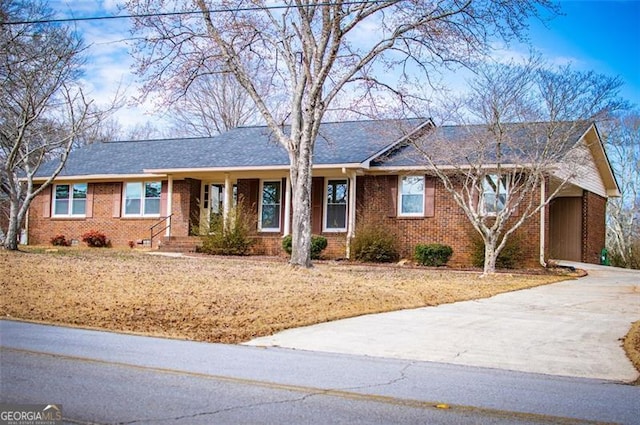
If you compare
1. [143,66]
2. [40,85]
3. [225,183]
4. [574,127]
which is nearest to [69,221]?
[225,183]

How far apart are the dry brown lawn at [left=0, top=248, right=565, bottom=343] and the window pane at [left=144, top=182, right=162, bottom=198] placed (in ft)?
34.3

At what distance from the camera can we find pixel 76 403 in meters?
5.70

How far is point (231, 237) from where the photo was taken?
25.3 m

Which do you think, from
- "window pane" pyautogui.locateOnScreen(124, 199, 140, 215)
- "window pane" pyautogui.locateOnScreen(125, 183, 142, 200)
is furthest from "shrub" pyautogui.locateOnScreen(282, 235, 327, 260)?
"window pane" pyautogui.locateOnScreen(125, 183, 142, 200)

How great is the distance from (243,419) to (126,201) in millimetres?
26137

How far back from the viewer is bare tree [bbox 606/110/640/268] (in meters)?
37.1

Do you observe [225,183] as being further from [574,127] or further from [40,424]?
[40,424]

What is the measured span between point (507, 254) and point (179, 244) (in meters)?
12.2

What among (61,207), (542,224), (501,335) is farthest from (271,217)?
(501,335)

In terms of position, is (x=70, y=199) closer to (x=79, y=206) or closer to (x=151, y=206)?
(x=79, y=206)

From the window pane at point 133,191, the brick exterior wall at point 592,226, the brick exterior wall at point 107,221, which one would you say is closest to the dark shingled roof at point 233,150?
the window pane at point 133,191

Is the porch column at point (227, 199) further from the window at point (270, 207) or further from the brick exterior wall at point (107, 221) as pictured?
the brick exterior wall at point (107, 221)

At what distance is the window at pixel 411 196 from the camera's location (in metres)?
25.0

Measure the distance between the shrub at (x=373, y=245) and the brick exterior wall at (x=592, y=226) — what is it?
26.2 feet
